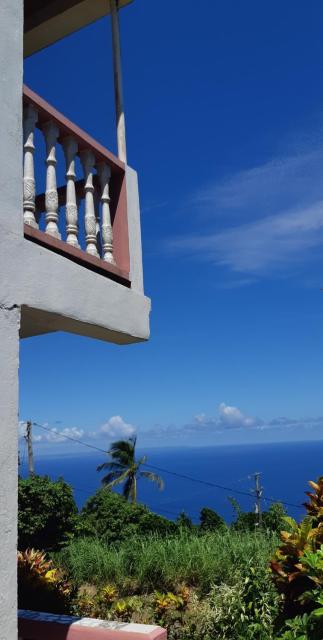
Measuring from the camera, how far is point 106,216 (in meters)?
4.19

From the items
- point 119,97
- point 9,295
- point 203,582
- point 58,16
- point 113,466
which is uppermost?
point 58,16

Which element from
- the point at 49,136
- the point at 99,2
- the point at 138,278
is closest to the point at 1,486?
the point at 138,278

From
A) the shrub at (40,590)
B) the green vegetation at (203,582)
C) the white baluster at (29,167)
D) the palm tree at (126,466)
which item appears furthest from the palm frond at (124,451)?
the white baluster at (29,167)

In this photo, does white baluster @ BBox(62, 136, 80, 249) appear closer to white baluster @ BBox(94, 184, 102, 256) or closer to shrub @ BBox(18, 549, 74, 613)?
white baluster @ BBox(94, 184, 102, 256)

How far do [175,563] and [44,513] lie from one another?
740 centimetres

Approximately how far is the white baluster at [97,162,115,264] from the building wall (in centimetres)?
91

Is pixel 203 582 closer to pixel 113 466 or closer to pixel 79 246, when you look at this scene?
pixel 79 246

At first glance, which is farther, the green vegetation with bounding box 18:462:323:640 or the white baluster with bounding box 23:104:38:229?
the green vegetation with bounding box 18:462:323:640

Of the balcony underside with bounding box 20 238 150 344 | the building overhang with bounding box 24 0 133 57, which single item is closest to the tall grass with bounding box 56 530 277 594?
the balcony underside with bounding box 20 238 150 344

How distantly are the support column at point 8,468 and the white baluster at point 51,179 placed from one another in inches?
31.3

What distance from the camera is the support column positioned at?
292 centimetres

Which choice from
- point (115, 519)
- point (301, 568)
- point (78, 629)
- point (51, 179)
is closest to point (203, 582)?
point (78, 629)

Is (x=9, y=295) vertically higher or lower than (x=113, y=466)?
higher

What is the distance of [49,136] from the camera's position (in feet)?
12.5
